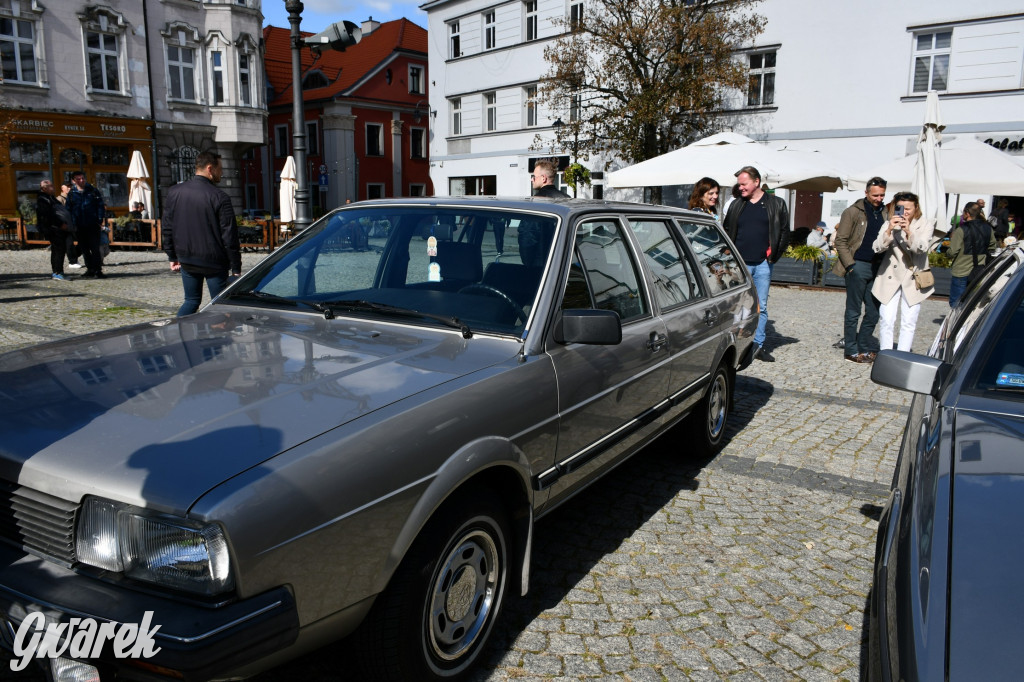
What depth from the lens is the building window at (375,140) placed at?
47906mm

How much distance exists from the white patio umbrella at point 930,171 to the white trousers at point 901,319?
1.28m

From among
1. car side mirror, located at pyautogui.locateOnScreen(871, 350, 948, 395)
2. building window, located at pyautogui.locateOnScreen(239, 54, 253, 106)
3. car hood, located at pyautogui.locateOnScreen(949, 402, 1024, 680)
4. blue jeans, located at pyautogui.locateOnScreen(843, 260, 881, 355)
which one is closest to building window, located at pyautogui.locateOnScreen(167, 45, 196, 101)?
building window, located at pyautogui.locateOnScreen(239, 54, 253, 106)

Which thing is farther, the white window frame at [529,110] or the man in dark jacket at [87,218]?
the white window frame at [529,110]

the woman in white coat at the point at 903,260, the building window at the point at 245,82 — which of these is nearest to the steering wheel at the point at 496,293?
the woman in white coat at the point at 903,260

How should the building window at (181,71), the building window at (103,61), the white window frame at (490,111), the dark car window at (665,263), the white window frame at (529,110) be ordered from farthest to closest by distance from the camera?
the white window frame at (490,111)
the white window frame at (529,110)
the building window at (181,71)
the building window at (103,61)
the dark car window at (665,263)

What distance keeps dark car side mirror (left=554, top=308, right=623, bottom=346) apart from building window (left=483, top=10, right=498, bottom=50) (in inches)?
1282

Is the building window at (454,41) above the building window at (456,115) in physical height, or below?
above

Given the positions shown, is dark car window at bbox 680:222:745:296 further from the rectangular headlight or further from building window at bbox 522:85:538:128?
building window at bbox 522:85:538:128

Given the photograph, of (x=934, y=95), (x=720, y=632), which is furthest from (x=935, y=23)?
(x=720, y=632)

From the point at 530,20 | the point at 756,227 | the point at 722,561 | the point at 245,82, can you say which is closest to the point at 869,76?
the point at 530,20

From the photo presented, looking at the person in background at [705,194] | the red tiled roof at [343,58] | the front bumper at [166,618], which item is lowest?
the front bumper at [166,618]

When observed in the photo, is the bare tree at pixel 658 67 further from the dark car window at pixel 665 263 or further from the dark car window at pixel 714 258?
the dark car window at pixel 665 263

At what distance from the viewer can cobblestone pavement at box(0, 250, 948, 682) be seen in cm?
288

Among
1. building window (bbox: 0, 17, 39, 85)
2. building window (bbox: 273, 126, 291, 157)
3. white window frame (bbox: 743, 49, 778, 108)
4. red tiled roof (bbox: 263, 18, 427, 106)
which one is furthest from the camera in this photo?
building window (bbox: 273, 126, 291, 157)
